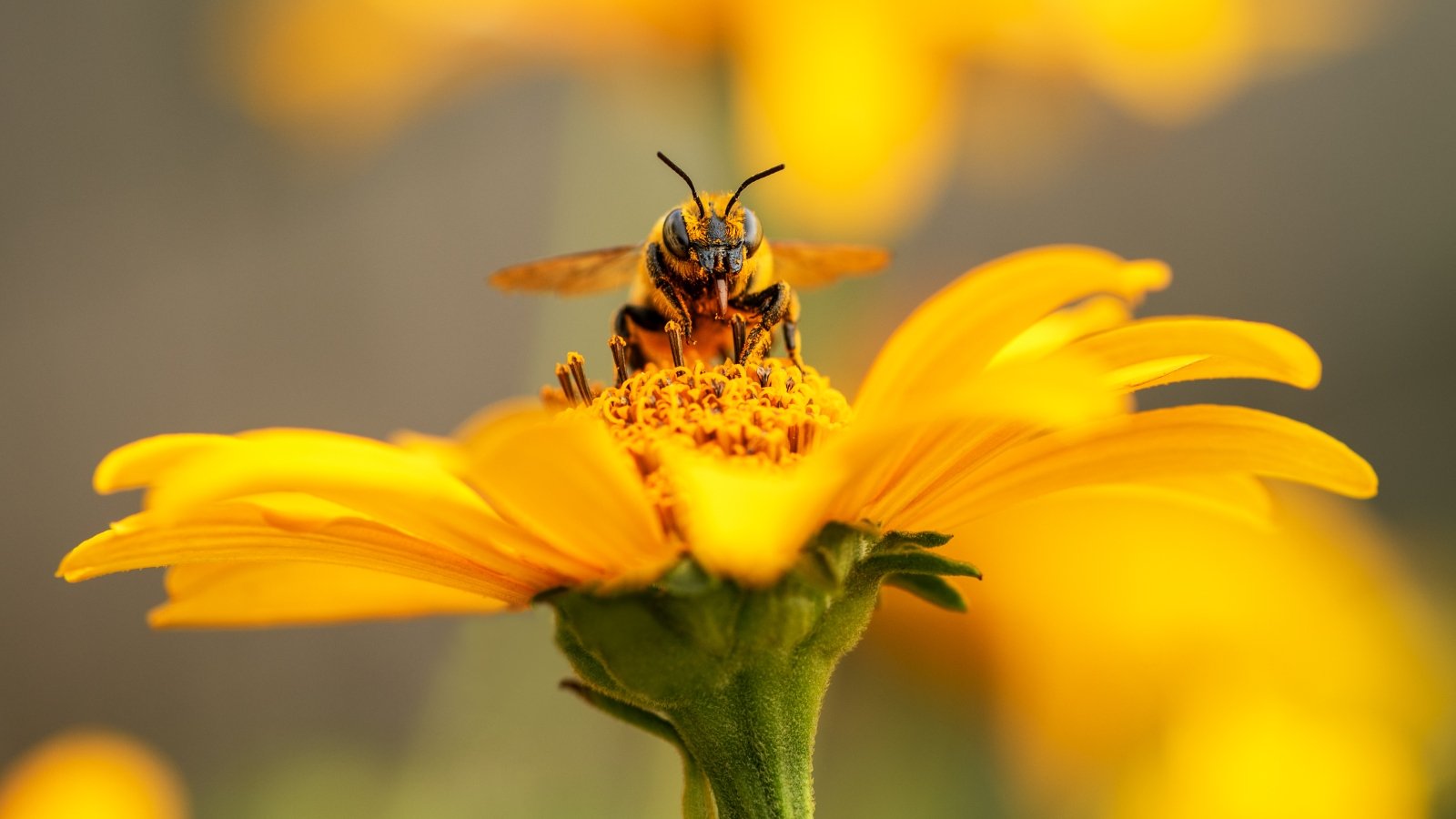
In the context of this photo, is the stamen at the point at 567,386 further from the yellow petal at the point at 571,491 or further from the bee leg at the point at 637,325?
the yellow petal at the point at 571,491

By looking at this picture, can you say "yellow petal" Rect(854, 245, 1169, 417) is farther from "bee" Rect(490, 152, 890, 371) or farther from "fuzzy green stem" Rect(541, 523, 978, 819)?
"bee" Rect(490, 152, 890, 371)

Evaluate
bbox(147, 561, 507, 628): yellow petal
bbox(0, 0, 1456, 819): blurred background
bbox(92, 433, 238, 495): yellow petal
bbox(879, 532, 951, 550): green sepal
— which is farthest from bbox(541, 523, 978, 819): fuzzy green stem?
bbox(0, 0, 1456, 819): blurred background

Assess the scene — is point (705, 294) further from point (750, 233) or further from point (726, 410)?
point (726, 410)

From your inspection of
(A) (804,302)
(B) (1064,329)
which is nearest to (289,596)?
(B) (1064,329)

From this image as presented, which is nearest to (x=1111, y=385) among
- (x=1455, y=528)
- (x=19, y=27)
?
(x=1455, y=528)

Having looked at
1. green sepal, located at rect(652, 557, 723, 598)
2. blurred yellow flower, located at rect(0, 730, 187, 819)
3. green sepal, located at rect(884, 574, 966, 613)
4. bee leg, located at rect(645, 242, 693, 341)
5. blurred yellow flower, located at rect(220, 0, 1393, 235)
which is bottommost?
blurred yellow flower, located at rect(0, 730, 187, 819)

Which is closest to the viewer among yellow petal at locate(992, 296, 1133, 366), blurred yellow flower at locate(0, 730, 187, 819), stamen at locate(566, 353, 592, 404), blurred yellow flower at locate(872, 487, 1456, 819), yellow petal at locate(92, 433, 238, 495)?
yellow petal at locate(92, 433, 238, 495)

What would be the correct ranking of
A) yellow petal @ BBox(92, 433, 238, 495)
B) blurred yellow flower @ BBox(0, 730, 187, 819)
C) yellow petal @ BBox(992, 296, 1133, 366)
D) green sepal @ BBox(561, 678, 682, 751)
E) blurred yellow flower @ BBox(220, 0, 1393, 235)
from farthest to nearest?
blurred yellow flower @ BBox(220, 0, 1393, 235) → blurred yellow flower @ BBox(0, 730, 187, 819) → yellow petal @ BBox(992, 296, 1133, 366) → green sepal @ BBox(561, 678, 682, 751) → yellow petal @ BBox(92, 433, 238, 495)
